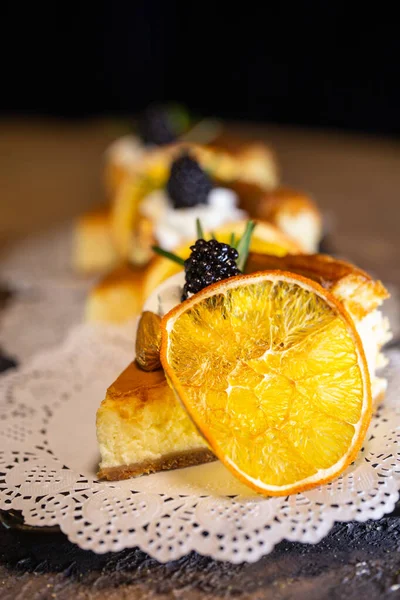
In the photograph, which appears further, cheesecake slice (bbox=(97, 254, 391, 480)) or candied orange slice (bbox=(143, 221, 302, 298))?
candied orange slice (bbox=(143, 221, 302, 298))

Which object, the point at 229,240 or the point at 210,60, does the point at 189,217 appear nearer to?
the point at 229,240

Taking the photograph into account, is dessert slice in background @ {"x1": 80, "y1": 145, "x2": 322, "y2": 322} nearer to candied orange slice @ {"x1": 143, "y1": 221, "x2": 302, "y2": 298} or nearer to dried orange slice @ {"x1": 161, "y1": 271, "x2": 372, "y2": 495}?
candied orange slice @ {"x1": 143, "y1": 221, "x2": 302, "y2": 298}

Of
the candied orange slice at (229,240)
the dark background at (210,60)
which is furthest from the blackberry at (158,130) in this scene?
the dark background at (210,60)

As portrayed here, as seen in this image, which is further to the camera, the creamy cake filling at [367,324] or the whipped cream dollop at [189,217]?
the whipped cream dollop at [189,217]

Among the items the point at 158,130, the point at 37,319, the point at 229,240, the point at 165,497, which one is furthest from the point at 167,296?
the point at 158,130

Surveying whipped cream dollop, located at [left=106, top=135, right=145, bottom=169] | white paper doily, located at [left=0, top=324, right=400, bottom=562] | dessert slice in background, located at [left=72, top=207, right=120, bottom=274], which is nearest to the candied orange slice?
white paper doily, located at [left=0, top=324, right=400, bottom=562]

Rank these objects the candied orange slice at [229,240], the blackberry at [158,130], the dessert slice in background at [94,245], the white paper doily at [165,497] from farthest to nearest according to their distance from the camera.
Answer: the blackberry at [158,130] → the dessert slice in background at [94,245] → the candied orange slice at [229,240] → the white paper doily at [165,497]

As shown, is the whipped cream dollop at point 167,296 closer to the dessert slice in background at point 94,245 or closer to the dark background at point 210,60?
the dessert slice in background at point 94,245
